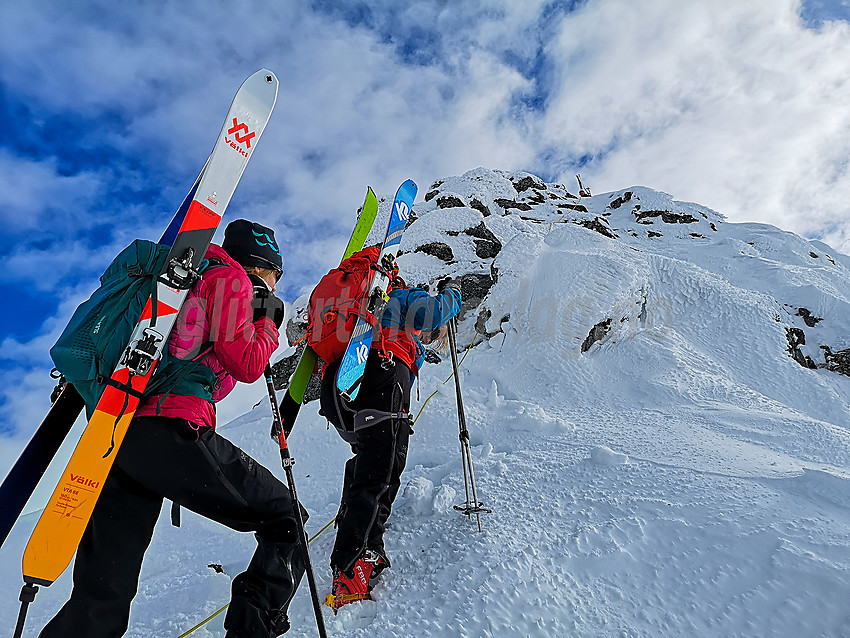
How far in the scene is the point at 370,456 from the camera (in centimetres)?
271

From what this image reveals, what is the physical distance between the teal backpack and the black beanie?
0.43 metres

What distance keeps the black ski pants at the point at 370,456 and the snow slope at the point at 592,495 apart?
0.96 ft

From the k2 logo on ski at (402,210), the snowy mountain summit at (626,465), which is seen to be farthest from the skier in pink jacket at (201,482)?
the k2 logo on ski at (402,210)

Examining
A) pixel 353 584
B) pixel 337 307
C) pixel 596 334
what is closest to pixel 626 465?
pixel 353 584

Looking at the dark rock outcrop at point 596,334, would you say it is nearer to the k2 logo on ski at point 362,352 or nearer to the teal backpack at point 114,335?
the k2 logo on ski at point 362,352

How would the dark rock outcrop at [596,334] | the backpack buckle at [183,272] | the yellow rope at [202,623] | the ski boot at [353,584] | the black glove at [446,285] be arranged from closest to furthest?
the backpack buckle at [183,272] → the yellow rope at [202,623] → the ski boot at [353,584] → the black glove at [446,285] → the dark rock outcrop at [596,334]

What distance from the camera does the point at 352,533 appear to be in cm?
253

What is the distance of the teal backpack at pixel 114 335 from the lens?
1.58m

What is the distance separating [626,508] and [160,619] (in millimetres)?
2830

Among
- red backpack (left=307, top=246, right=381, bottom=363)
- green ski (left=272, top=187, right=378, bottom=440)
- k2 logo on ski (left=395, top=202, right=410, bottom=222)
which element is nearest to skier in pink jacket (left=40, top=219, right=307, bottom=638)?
red backpack (left=307, top=246, right=381, bottom=363)

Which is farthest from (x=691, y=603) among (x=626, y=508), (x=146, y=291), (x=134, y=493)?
(x=146, y=291)

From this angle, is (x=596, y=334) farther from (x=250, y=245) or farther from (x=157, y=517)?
(x=157, y=517)

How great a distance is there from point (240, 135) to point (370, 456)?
191cm

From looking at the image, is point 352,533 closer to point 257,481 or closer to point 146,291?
point 257,481
